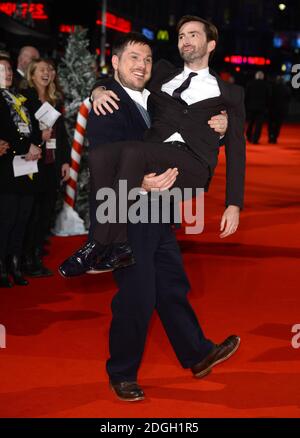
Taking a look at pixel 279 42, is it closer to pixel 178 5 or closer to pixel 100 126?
pixel 178 5

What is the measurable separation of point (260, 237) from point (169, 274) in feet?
19.5

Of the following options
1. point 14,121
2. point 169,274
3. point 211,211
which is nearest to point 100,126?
point 169,274

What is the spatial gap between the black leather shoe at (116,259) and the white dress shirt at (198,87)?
881 mm

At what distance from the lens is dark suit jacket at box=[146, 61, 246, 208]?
17.1 ft

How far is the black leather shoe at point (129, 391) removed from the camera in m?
5.32

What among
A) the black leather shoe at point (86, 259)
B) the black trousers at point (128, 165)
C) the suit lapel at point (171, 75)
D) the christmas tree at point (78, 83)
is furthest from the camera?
the christmas tree at point (78, 83)

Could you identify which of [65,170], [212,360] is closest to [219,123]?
[212,360]

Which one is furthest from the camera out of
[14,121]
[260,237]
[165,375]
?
[260,237]

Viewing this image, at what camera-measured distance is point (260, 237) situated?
1131 cm

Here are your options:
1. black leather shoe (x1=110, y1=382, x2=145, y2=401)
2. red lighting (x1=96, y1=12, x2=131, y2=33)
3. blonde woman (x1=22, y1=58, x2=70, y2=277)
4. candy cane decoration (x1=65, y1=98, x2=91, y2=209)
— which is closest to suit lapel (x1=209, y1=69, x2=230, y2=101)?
black leather shoe (x1=110, y1=382, x2=145, y2=401)

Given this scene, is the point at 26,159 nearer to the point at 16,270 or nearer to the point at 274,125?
the point at 16,270

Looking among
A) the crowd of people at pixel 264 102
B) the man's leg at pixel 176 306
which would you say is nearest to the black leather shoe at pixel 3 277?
the man's leg at pixel 176 306

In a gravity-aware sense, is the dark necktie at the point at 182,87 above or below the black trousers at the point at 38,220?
above

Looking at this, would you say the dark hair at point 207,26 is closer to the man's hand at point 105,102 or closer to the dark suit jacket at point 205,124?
the dark suit jacket at point 205,124
